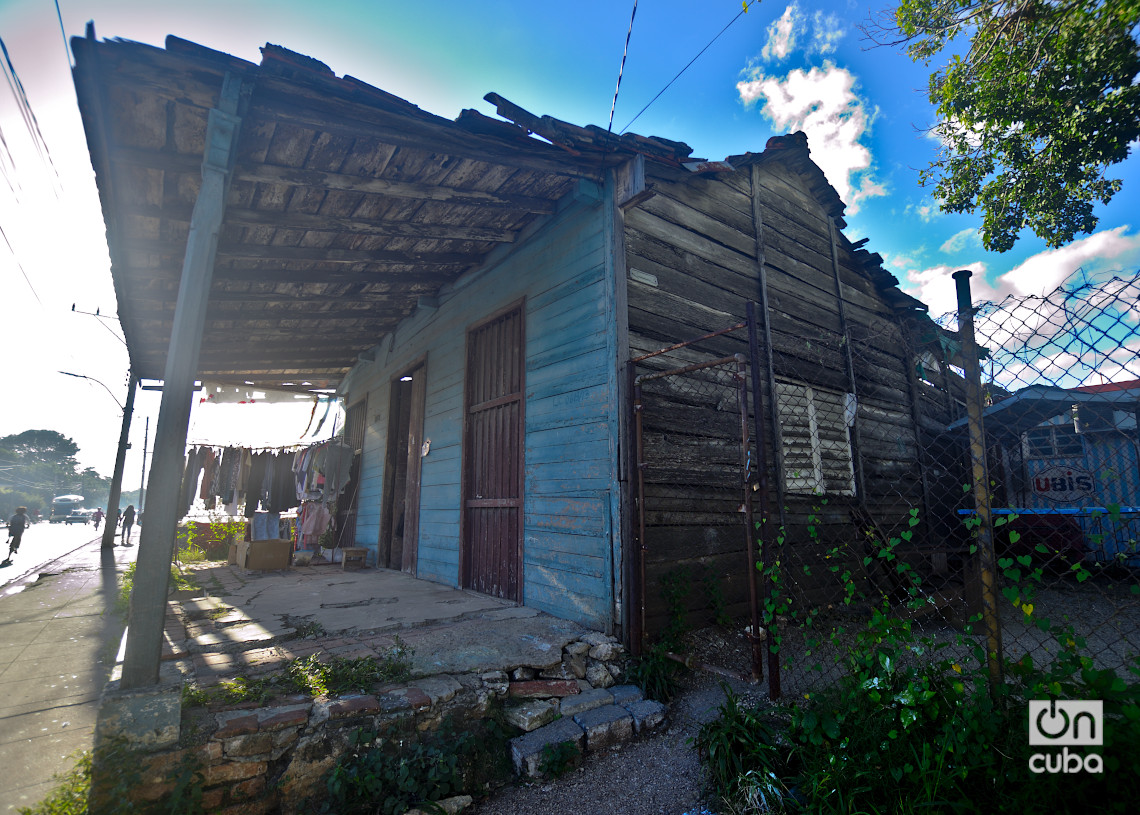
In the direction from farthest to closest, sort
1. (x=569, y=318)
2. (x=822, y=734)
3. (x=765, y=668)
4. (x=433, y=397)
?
(x=433, y=397)
(x=569, y=318)
(x=765, y=668)
(x=822, y=734)

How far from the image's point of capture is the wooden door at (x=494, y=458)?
5.54 m

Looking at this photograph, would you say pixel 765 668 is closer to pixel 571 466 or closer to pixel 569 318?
pixel 571 466

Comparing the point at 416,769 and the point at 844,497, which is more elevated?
the point at 844,497

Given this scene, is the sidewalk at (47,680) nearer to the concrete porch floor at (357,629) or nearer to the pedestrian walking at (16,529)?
the concrete porch floor at (357,629)

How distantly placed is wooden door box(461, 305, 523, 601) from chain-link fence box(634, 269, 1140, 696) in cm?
170

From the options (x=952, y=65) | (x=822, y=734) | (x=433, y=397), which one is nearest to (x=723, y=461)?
(x=822, y=734)

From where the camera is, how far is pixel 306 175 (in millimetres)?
4250

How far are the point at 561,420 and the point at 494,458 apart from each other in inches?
53.9

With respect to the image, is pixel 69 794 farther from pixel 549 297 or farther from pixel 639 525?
pixel 549 297

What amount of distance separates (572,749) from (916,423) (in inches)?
278

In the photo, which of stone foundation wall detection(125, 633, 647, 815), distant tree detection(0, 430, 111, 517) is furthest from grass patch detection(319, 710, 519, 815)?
distant tree detection(0, 430, 111, 517)

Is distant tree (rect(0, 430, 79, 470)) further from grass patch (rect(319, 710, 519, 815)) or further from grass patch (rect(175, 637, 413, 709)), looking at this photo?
grass patch (rect(319, 710, 519, 815))

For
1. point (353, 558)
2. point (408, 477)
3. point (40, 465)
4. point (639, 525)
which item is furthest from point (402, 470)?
point (40, 465)

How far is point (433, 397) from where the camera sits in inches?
295
